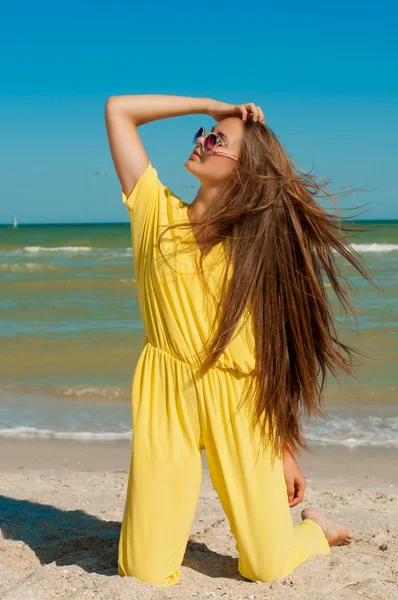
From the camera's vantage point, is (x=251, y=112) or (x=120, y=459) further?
(x=120, y=459)

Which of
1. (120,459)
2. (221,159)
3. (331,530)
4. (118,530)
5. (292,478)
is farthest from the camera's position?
(120,459)

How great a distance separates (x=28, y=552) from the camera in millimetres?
3275

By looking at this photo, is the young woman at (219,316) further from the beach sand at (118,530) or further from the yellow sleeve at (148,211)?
the beach sand at (118,530)

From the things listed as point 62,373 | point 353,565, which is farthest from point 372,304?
point 353,565

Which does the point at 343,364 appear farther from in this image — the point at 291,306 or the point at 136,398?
the point at 136,398

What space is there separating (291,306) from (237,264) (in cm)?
27

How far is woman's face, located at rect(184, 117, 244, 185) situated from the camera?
2715 mm

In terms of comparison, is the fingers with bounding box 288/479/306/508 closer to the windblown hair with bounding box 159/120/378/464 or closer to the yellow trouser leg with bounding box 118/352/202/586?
the windblown hair with bounding box 159/120/378/464

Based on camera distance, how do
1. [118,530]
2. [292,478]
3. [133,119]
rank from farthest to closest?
1. [118,530]
2. [292,478]
3. [133,119]

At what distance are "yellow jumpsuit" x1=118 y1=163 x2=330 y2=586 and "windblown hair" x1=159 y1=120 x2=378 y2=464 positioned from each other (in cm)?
6

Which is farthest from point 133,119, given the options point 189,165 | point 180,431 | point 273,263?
point 180,431

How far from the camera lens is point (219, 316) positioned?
109 inches

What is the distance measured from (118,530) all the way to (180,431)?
3.74ft

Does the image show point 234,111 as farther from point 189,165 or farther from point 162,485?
point 162,485
